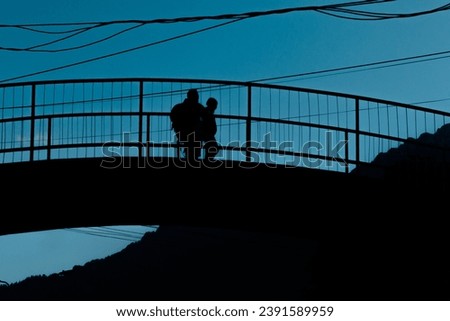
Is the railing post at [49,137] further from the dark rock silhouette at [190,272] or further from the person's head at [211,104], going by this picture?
the dark rock silhouette at [190,272]

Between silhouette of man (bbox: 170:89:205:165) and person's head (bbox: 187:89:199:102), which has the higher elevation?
person's head (bbox: 187:89:199:102)

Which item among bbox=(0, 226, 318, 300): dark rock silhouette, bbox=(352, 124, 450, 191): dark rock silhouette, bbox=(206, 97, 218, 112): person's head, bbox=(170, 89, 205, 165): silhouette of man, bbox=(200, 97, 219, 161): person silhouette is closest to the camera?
bbox=(170, 89, 205, 165): silhouette of man

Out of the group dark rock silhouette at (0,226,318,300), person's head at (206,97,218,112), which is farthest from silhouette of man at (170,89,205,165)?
dark rock silhouette at (0,226,318,300)

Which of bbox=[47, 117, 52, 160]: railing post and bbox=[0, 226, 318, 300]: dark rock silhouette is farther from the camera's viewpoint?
bbox=[0, 226, 318, 300]: dark rock silhouette

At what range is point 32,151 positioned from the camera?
1814cm

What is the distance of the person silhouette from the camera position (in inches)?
710

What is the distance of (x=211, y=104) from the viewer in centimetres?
1822

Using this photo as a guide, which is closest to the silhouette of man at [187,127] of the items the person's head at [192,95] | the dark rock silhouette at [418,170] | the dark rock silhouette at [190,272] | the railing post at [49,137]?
the person's head at [192,95]

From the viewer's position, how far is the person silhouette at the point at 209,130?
1803 centimetres

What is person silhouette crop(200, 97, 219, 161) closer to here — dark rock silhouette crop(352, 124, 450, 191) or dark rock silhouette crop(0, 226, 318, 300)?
dark rock silhouette crop(352, 124, 450, 191)
